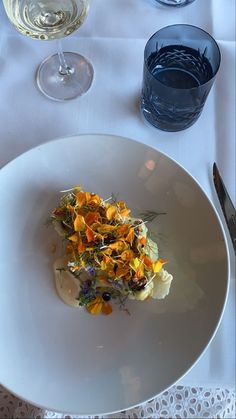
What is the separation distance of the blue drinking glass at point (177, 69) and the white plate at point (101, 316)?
9 cm

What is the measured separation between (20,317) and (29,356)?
5 cm

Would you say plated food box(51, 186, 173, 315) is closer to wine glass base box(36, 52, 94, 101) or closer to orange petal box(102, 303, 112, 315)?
orange petal box(102, 303, 112, 315)

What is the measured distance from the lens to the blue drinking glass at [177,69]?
63cm

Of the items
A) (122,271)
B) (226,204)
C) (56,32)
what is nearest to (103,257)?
(122,271)

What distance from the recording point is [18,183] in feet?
1.93

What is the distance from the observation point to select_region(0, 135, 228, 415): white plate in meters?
0.53

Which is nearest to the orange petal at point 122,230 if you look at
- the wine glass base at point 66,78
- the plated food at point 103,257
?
the plated food at point 103,257

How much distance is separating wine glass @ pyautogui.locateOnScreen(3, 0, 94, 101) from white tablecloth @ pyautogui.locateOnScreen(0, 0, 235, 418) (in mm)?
13

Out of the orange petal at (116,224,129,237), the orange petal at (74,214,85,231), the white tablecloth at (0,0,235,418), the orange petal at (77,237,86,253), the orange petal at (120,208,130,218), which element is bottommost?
the orange petal at (77,237,86,253)

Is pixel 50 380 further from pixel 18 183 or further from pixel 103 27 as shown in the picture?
pixel 103 27

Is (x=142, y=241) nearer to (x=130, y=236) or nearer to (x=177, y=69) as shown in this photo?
(x=130, y=236)

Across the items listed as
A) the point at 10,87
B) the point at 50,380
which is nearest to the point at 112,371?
the point at 50,380

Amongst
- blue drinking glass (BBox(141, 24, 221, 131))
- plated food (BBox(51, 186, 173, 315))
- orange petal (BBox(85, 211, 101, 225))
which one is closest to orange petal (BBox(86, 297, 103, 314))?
plated food (BBox(51, 186, 173, 315))

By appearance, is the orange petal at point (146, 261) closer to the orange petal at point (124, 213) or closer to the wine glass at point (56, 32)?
the orange petal at point (124, 213)
